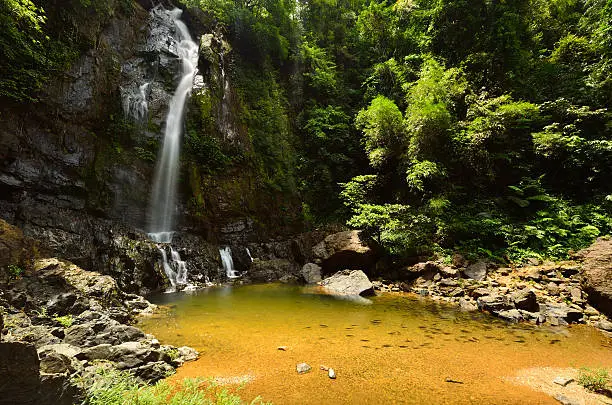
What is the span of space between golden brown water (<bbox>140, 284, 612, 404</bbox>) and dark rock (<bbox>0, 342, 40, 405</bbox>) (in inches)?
88.2

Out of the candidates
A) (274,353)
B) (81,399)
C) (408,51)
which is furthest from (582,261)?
(408,51)

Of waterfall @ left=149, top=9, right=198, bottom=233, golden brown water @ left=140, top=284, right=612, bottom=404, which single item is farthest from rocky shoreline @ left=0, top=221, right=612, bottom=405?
waterfall @ left=149, top=9, right=198, bottom=233

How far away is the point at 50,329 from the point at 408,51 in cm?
2217

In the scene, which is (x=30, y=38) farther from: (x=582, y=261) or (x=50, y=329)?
(x=582, y=261)

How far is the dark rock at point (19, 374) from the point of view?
2.13m

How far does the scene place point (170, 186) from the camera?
1467 cm

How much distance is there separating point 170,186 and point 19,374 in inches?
529

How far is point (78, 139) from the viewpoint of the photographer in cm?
1225

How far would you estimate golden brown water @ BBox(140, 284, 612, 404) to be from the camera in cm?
398

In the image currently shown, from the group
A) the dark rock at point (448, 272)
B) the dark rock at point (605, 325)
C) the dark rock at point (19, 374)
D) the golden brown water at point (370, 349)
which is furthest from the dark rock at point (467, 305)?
the dark rock at point (19, 374)

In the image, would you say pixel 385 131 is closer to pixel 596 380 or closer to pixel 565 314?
pixel 565 314

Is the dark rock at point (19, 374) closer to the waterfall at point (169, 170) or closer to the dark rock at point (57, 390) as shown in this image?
the dark rock at point (57, 390)

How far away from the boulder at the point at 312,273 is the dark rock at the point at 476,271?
5.76 meters

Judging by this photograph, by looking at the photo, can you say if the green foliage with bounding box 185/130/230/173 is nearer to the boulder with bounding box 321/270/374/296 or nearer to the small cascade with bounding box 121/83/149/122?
the small cascade with bounding box 121/83/149/122
